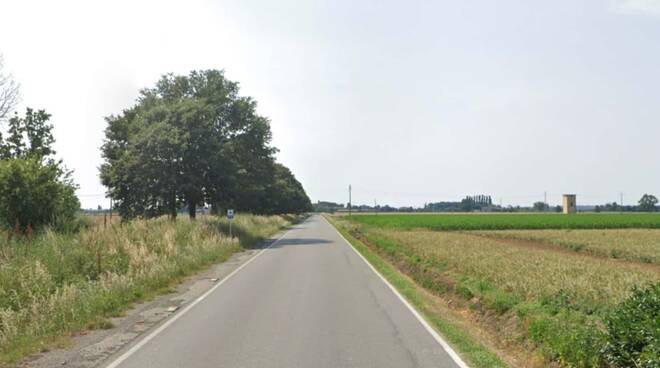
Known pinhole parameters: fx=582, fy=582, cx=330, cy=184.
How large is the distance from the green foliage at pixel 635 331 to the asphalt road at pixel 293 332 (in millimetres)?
2018

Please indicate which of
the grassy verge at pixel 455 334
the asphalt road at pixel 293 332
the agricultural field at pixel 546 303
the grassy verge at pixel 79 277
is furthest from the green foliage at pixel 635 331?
the grassy verge at pixel 79 277

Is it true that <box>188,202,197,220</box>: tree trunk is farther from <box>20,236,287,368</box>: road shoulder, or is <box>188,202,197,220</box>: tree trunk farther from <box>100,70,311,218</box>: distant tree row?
<box>20,236,287,368</box>: road shoulder

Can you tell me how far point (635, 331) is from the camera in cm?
678

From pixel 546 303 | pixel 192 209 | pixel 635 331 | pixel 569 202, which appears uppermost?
pixel 569 202

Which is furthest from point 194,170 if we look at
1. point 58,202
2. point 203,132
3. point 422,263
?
point 422,263

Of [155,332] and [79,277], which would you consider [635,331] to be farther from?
[79,277]

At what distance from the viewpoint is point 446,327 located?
10250 mm

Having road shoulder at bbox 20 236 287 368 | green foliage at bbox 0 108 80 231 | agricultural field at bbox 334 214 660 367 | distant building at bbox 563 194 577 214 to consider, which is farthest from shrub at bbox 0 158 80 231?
distant building at bbox 563 194 577 214

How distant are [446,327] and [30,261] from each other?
10624 mm

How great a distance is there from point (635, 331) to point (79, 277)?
44.3 ft

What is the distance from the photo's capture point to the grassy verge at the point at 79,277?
10180 millimetres

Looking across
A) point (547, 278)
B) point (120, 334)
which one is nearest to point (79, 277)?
point (120, 334)

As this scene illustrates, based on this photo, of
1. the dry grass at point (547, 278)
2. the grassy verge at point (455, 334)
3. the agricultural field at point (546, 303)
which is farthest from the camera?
the dry grass at point (547, 278)

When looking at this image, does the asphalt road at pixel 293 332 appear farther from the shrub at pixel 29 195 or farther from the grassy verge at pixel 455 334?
the shrub at pixel 29 195
